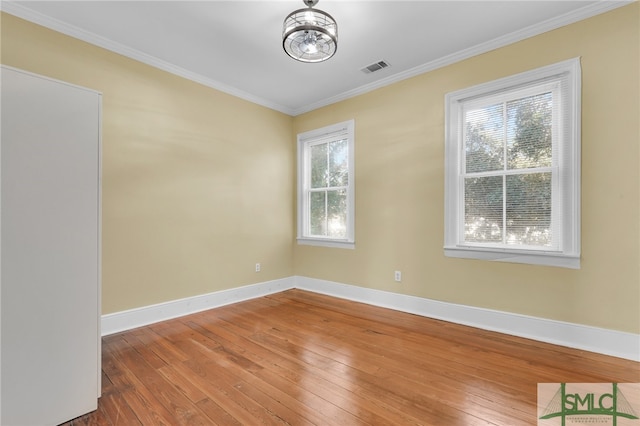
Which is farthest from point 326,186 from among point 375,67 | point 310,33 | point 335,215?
point 310,33

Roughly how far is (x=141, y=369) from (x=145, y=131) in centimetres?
232

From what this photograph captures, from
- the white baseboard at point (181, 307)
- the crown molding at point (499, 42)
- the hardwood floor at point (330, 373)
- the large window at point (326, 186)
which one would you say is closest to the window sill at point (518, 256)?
the hardwood floor at point (330, 373)

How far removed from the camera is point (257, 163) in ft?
13.9

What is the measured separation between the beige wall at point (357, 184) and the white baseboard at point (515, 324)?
81 mm

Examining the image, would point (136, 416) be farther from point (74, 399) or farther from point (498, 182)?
point (498, 182)

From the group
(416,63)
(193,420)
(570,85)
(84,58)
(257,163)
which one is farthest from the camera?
(257,163)

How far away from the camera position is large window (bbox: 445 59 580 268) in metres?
2.52

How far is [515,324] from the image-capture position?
2744 mm

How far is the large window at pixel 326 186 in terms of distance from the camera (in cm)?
409

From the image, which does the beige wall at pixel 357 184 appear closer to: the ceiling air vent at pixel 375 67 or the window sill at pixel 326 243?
the window sill at pixel 326 243

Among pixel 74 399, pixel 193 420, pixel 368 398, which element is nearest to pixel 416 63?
pixel 368 398

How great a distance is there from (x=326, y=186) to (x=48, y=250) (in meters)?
3.32

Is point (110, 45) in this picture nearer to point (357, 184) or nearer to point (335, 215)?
point (357, 184)

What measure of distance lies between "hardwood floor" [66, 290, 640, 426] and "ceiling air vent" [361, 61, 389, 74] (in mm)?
2889
